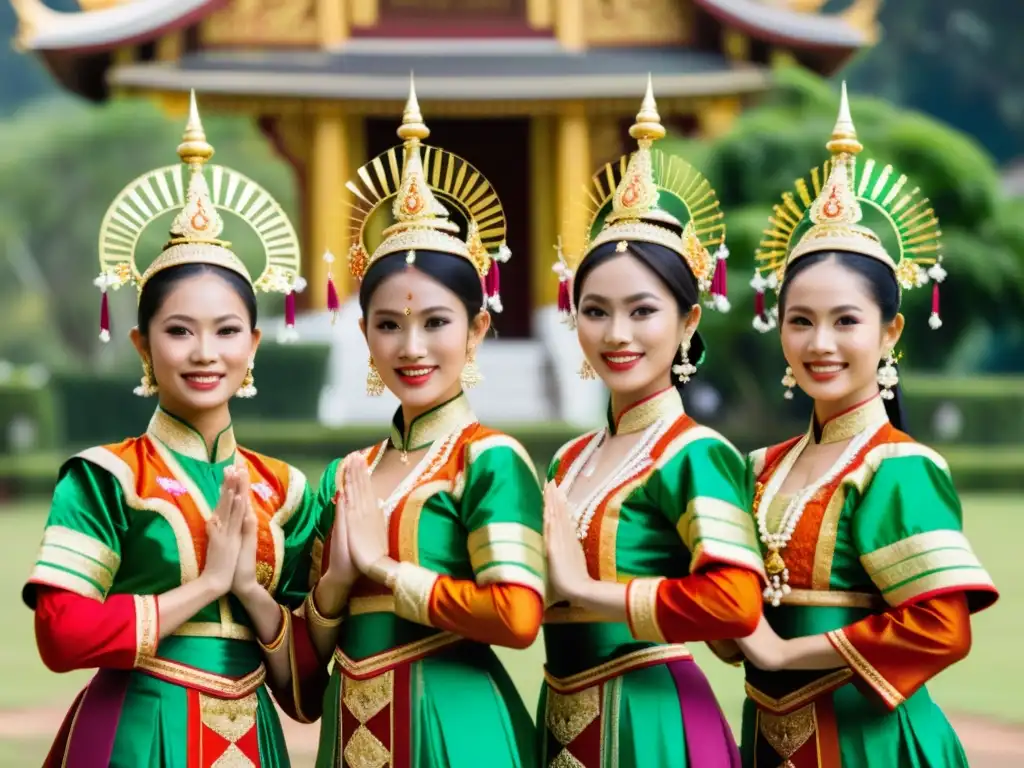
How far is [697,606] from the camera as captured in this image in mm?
3381

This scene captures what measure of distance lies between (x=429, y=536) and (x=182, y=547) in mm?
490

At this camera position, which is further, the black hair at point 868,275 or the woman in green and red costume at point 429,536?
the black hair at point 868,275

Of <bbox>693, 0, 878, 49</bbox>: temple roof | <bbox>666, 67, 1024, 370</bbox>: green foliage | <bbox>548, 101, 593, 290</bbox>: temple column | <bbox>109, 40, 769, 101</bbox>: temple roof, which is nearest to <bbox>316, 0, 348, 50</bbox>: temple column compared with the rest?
<bbox>109, 40, 769, 101</bbox>: temple roof

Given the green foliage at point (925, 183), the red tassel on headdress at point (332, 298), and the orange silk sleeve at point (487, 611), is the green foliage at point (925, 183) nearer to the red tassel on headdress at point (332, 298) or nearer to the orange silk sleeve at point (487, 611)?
the red tassel on headdress at point (332, 298)

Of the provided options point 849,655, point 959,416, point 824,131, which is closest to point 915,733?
point 849,655

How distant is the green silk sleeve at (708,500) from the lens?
3.41 m

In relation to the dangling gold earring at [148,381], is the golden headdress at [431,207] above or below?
above

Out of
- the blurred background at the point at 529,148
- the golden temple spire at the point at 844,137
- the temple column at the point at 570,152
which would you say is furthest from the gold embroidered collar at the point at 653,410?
the temple column at the point at 570,152

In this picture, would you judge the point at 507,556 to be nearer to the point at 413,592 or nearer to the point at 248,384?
the point at 413,592

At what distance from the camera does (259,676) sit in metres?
3.62

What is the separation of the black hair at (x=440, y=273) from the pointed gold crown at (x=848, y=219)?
684 mm

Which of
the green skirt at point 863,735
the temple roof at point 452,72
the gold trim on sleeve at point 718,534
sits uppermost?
the temple roof at point 452,72

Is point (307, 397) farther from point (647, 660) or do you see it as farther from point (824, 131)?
point (647, 660)

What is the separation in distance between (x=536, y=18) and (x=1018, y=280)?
668 centimetres
